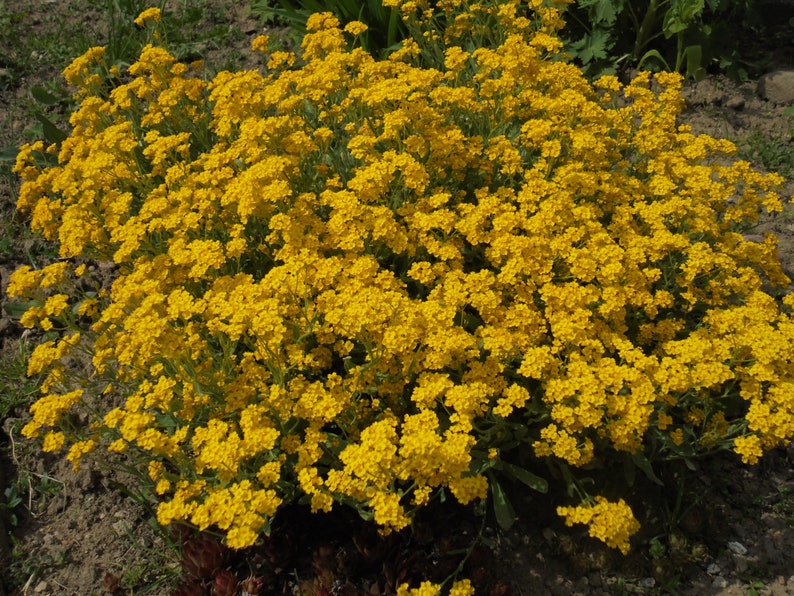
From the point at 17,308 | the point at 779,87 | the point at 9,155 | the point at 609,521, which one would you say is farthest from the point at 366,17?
the point at 609,521

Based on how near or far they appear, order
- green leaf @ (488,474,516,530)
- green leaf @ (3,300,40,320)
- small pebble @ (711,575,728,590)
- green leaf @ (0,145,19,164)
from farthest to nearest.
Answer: green leaf @ (0,145,19,164), green leaf @ (3,300,40,320), small pebble @ (711,575,728,590), green leaf @ (488,474,516,530)

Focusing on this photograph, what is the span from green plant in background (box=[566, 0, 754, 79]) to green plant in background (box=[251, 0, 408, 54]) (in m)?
1.42

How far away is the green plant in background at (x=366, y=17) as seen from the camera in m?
5.31

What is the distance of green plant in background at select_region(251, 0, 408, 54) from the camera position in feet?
17.4

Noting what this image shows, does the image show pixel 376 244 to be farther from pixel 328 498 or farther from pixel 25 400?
pixel 25 400

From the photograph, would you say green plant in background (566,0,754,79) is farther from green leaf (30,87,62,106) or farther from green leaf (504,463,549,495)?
green leaf (30,87,62,106)

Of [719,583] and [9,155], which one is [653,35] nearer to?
[719,583]

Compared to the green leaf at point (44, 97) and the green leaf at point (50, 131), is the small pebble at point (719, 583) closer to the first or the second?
the green leaf at point (50, 131)

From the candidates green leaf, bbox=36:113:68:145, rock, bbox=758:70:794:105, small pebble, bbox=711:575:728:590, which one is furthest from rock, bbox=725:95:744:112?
green leaf, bbox=36:113:68:145

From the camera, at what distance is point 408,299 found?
9.27 feet

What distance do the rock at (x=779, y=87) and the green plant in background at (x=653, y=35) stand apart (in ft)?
0.76

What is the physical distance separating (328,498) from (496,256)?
123 centimetres

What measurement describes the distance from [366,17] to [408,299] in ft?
11.3

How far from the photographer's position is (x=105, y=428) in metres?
2.84
